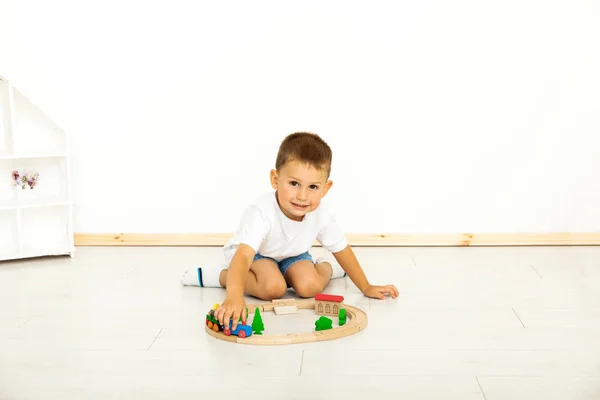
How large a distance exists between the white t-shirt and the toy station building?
20 centimetres

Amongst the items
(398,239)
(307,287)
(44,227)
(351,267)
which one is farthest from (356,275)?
(44,227)

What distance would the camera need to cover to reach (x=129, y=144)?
2.76 m

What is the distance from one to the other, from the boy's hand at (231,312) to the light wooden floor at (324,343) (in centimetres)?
6

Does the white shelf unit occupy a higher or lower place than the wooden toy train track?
higher

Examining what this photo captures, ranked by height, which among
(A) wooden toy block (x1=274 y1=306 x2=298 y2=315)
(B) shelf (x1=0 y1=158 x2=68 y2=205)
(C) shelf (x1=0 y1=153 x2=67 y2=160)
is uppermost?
(C) shelf (x1=0 y1=153 x2=67 y2=160)

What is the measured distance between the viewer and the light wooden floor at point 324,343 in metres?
1.42

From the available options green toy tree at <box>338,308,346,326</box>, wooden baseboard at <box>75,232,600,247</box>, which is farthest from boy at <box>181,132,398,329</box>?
wooden baseboard at <box>75,232,600,247</box>

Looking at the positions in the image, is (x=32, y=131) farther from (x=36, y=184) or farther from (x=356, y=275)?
(x=356, y=275)

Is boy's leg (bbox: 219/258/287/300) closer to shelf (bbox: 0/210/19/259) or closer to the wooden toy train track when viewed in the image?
the wooden toy train track

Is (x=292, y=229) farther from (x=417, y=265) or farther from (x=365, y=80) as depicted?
(x=365, y=80)

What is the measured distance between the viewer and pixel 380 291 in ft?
6.74

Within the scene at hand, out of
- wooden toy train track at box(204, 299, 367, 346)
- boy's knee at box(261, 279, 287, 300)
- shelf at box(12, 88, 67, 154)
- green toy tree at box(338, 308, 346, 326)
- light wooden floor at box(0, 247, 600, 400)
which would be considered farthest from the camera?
shelf at box(12, 88, 67, 154)

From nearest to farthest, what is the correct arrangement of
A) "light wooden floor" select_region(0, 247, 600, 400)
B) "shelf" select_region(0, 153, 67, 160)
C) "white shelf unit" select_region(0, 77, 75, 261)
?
"light wooden floor" select_region(0, 247, 600, 400), "shelf" select_region(0, 153, 67, 160), "white shelf unit" select_region(0, 77, 75, 261)

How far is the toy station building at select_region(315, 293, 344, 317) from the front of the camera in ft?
6.20
